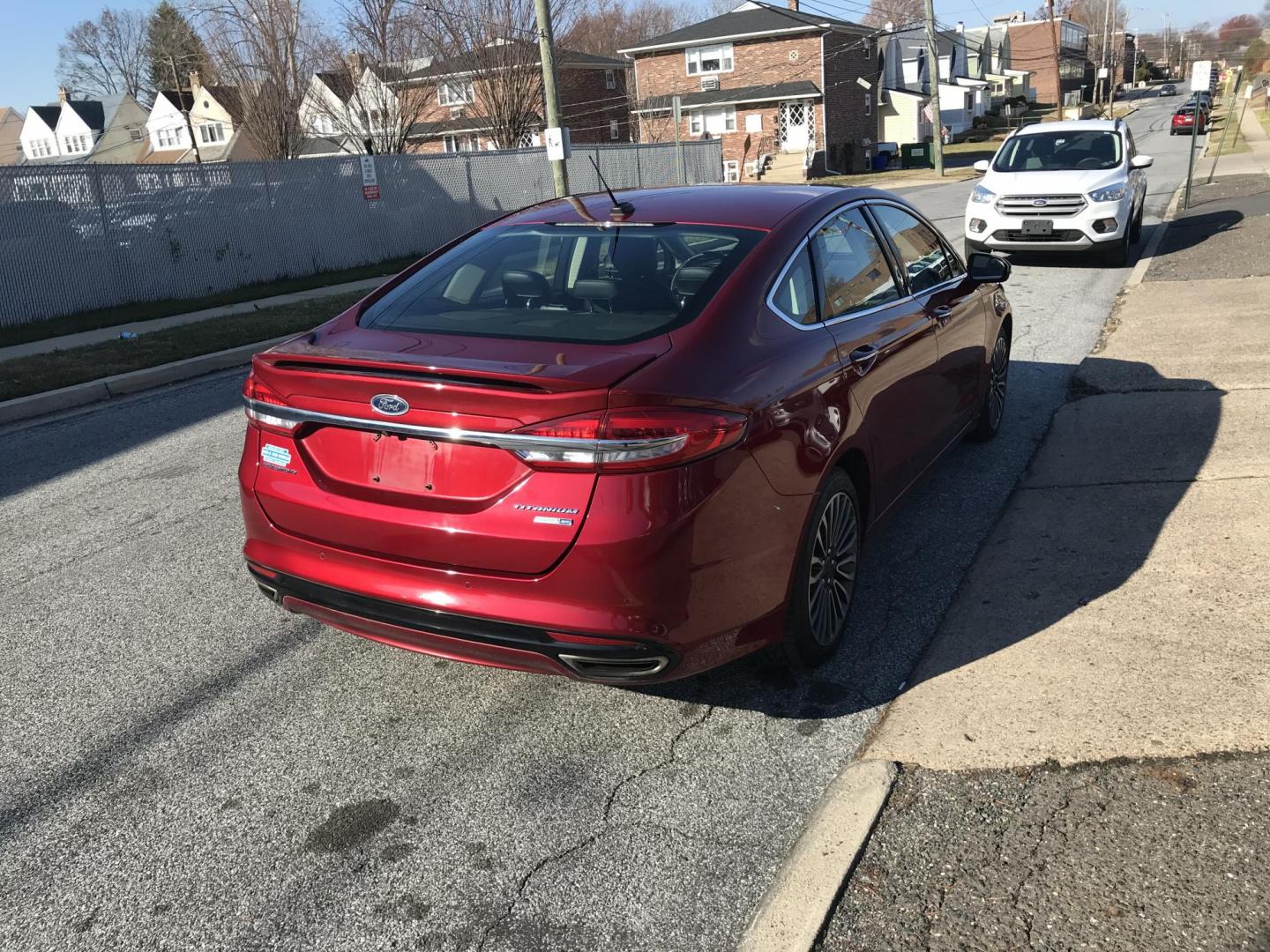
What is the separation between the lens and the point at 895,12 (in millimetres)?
88438

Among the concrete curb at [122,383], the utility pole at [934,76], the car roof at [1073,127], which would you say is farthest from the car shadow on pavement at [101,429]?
the utility pole at [934,76]

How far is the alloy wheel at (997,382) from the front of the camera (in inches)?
245

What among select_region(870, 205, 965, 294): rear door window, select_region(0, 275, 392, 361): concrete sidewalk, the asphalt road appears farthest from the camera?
select_region(0, 275, 392, 361): concrete sidewalk

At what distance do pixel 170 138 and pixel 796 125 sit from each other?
39.7 m

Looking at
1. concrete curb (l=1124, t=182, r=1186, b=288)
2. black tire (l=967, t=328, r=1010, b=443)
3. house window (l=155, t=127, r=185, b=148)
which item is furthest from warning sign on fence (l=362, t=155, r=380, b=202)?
house window (l=155, t=127, r=185, b=148)

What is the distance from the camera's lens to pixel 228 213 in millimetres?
17531

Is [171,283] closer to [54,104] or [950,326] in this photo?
[950,326]

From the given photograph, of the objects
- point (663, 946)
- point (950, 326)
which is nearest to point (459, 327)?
point (663, 946)

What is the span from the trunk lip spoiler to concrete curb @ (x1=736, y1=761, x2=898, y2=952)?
1152mm

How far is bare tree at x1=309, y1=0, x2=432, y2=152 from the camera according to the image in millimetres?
28328

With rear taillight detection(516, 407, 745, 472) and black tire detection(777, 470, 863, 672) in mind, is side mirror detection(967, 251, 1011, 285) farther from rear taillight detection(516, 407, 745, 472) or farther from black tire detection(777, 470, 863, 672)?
rear taillight detection(516, 407, 745, 472)

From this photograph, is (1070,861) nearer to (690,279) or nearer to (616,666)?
(616,666)

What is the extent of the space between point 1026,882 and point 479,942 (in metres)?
1.38

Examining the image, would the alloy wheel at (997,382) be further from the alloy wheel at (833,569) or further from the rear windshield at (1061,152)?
the rear windshield at (1061,152)
